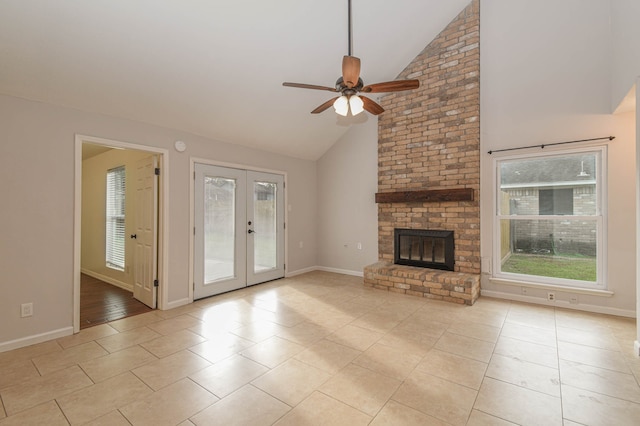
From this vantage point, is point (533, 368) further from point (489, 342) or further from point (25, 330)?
point (25, 330)

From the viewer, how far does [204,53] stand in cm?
317

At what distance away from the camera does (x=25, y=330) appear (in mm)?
2844

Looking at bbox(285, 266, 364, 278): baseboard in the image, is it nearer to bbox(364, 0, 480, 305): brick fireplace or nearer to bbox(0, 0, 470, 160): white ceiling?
bbox(364, 0, 480, 305): brick fireplace

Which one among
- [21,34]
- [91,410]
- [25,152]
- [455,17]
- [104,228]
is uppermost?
[455,17]

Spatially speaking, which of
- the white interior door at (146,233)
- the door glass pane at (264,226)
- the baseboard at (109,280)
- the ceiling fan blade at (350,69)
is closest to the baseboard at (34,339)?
the white interior door at (146,233)

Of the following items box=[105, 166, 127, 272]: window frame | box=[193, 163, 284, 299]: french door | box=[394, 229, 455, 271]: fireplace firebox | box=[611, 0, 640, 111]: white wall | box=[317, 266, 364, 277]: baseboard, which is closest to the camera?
box=[611, 0, 640, 111]: white wall

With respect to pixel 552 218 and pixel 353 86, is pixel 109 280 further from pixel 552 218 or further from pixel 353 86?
pixel 552 218

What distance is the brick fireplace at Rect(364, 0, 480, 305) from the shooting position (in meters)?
4.39

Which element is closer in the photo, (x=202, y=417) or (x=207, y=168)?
(x=202, y=417)

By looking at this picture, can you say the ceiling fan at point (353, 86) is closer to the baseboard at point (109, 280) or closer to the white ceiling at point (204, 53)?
the white ceiling at point (204, 53)

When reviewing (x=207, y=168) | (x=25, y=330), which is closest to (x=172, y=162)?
(x=207, y=168)

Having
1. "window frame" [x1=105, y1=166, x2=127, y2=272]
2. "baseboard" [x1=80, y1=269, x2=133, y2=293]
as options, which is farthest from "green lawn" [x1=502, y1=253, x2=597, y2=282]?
"window frame" [x1=105, y1=166, x2=127, y2=272]

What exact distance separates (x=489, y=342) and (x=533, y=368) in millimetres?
477

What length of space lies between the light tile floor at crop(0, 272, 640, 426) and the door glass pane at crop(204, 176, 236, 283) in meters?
0.87
